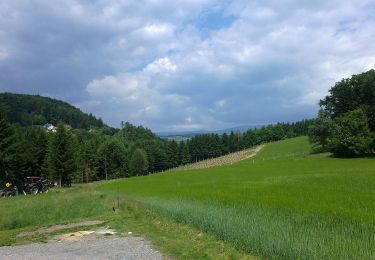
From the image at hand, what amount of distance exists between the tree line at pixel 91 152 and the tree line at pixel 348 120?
47273 mm

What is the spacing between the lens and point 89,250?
522 inches

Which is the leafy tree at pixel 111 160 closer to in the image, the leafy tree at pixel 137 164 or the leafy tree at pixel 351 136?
the leafy tree at pixel 137 164

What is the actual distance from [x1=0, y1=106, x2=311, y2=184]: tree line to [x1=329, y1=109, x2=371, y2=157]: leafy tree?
46804 mm

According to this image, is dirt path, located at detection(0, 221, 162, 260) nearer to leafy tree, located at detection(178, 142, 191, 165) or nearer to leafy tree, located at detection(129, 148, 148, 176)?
leafy tree, located at detection(129, 148, 148, 176)

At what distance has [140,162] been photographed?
444ft

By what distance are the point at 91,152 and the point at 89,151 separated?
3.63 ft

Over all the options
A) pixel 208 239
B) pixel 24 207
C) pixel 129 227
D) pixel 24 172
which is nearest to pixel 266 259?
pixel 208 239

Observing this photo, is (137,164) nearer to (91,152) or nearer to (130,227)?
(91,152)

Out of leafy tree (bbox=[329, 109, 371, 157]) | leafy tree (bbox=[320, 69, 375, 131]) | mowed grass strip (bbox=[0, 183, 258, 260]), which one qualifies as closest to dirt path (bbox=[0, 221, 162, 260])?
mowed grass strip (bbox=[0, 183, 258, 260])

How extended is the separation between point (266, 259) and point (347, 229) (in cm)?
357

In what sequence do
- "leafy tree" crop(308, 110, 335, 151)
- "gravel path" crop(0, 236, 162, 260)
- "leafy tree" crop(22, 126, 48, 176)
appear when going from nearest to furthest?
"gravel path" crop(0, 236, 162, 260) → "leafy tree" crop(22, 126, 48, 176) → "leafy tree" crop(308, 110, 335, 151)

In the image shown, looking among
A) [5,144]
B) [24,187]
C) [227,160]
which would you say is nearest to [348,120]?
[227,160]

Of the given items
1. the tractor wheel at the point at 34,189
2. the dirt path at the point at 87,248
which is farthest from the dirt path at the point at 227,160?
the dirt path at the point at 87,248

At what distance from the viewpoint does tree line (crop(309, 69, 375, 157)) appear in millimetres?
73750
